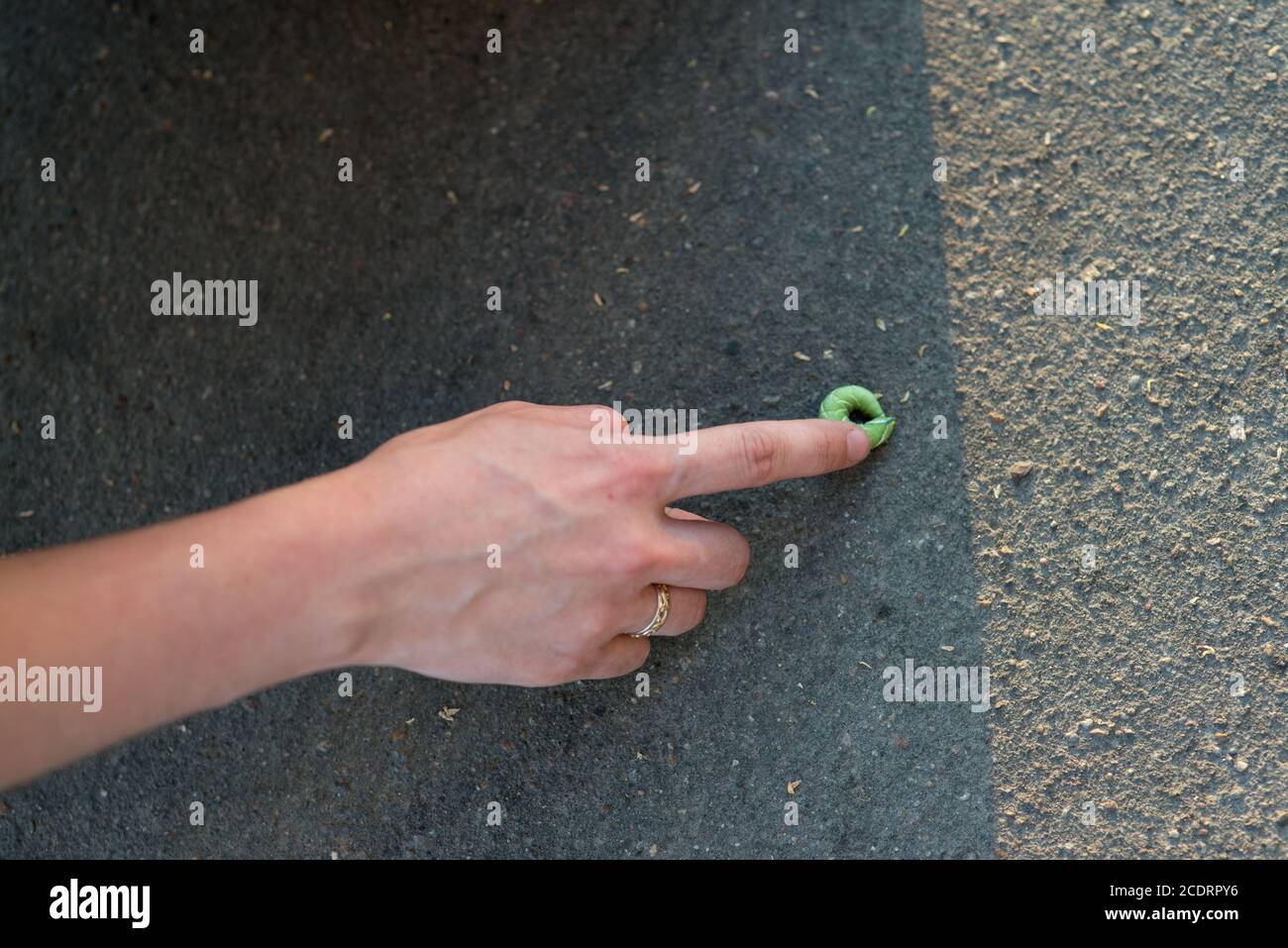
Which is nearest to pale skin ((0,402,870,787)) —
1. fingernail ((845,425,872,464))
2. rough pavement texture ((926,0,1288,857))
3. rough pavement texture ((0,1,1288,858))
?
fingernail ((845,425,872,464))

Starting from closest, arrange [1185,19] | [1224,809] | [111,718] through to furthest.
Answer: [111,718]
[1224,809]
[1185,19]

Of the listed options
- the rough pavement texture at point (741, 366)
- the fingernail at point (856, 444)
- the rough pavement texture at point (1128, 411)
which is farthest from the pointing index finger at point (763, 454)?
the rough pavement texture at point (1128, 411)

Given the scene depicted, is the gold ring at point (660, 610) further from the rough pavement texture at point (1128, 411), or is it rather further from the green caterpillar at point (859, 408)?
the rough pavement texture at point (1128, 411)

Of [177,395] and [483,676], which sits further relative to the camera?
[177,395]

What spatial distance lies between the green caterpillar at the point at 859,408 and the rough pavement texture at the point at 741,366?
40mm

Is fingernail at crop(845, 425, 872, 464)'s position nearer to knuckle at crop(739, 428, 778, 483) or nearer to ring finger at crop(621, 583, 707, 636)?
knuckle at crop(739, 428, 778, 483)

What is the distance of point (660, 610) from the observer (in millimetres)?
1375

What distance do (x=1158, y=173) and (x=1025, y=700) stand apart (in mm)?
890

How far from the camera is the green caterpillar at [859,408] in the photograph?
61.4 inches

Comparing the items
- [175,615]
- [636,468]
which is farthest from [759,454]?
[175,615]

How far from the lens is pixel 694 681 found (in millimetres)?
1587

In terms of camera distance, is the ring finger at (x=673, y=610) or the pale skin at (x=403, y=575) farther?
the ring finger at (x=673, y=610)
